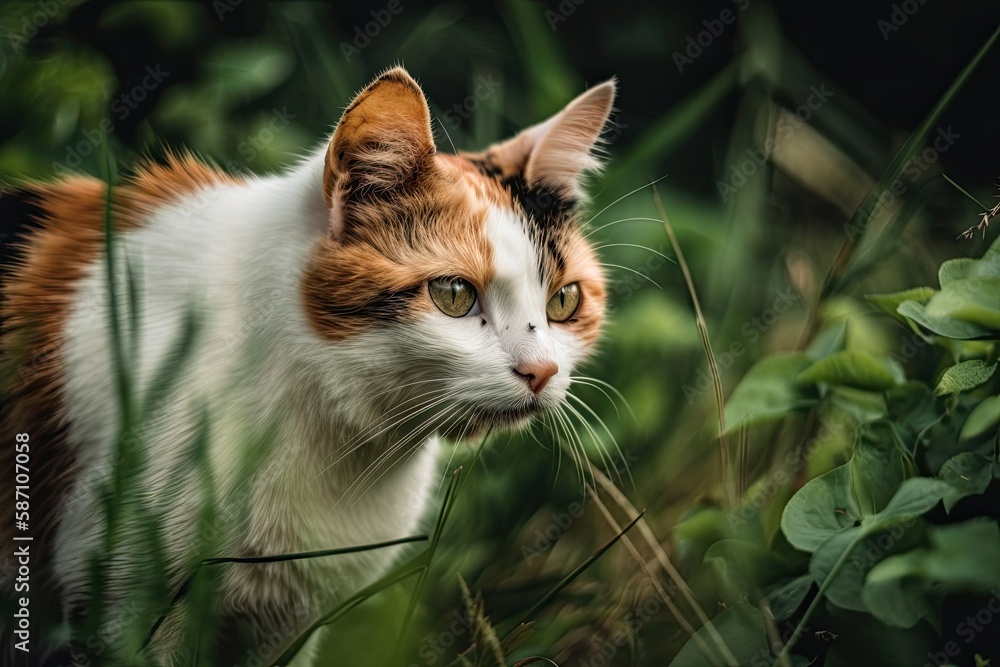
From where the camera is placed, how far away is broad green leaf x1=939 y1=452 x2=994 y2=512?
1003 mm

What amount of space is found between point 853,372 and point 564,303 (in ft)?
1.26

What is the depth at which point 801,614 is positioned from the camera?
1.08 metres

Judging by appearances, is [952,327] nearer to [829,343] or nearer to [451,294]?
[829,343]

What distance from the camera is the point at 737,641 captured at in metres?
1.07

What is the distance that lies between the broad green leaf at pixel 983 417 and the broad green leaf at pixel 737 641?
1.04ft

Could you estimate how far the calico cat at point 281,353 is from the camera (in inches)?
41.9

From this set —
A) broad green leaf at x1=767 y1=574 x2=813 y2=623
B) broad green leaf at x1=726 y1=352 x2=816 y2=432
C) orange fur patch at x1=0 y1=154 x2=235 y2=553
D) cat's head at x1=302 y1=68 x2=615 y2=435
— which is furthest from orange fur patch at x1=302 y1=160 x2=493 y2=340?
broad green leaf at x1=767 y1=574 x2=813 y2=623

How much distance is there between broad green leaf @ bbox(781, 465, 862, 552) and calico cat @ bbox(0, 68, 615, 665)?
1.01 ft

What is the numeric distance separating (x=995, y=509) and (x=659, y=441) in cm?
60

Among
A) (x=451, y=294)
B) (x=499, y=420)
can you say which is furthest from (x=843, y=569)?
(x=451, y=294)

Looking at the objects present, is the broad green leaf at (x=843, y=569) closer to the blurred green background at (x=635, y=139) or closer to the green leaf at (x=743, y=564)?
the green leaf at (x=743, y=564)

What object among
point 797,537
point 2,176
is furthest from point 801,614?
point 2,176

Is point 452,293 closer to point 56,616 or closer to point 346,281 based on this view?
point 346,281

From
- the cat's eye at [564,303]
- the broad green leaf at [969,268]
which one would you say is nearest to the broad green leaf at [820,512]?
the broad green leaf at [969,268]
